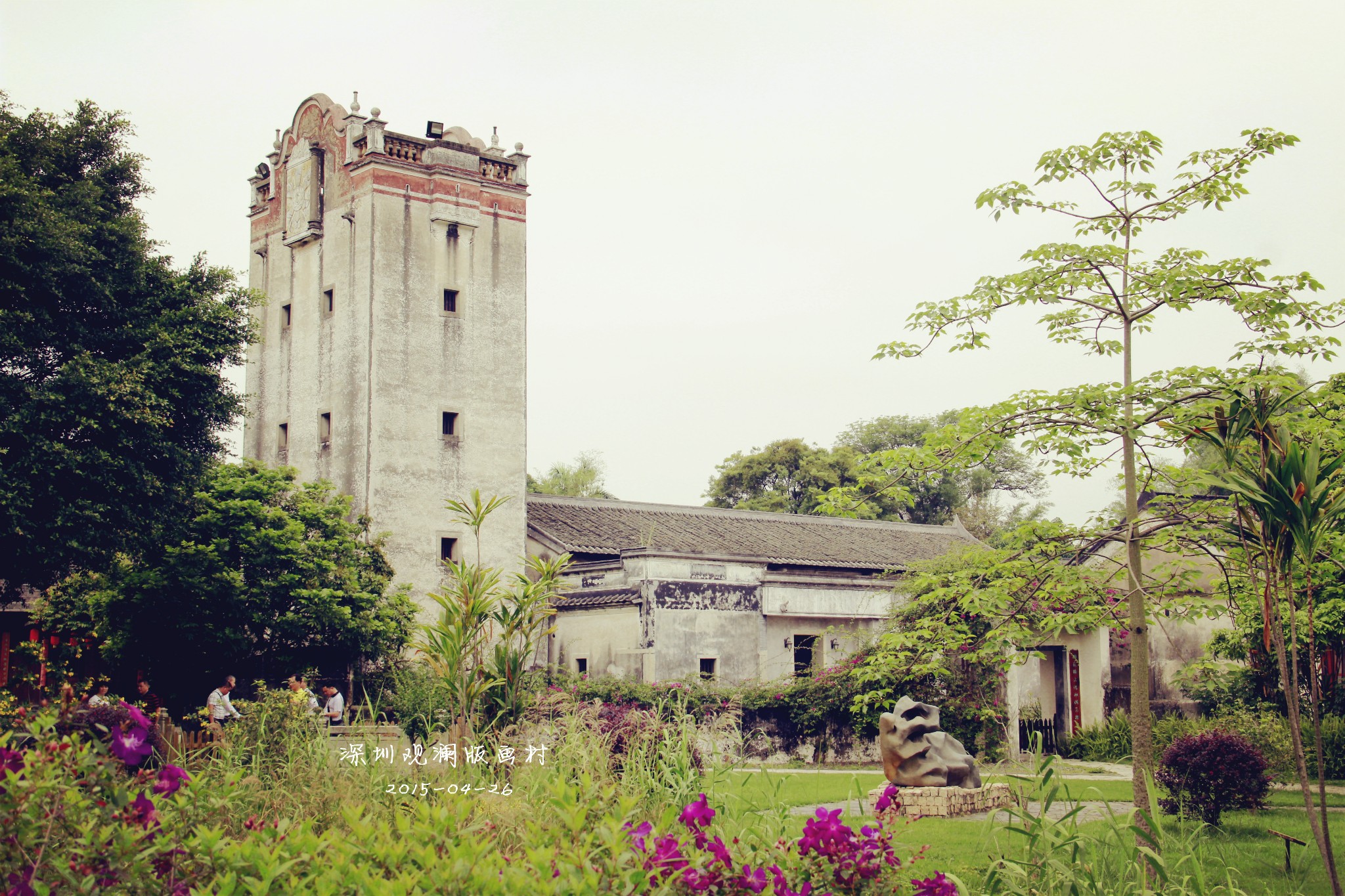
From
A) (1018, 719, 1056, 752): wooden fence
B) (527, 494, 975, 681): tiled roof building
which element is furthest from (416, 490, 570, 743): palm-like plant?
(1018, 719, 1056, 752): wooden fence

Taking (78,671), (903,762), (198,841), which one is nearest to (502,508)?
(78,671)

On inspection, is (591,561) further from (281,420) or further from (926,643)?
(926,643)

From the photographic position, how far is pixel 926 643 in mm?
8469

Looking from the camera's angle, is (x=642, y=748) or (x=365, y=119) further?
(x=365, y=119)

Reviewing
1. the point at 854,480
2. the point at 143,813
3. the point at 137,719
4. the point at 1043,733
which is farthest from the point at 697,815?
the point at 854,480

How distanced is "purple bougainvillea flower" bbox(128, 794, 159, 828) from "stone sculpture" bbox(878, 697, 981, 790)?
33.7 feet

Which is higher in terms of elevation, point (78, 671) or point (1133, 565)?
point (1133, 565)

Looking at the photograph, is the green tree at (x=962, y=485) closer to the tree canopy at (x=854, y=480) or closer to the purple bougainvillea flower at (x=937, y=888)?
the tree canopy at (x=854, y=480)

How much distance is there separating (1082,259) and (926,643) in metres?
3.02

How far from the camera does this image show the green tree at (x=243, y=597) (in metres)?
20.5

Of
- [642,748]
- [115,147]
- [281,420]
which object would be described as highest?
[115,147]

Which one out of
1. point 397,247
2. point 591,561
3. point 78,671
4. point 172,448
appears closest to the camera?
point 172,448

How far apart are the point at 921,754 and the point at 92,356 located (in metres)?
12.2

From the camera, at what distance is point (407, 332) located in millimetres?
27703
